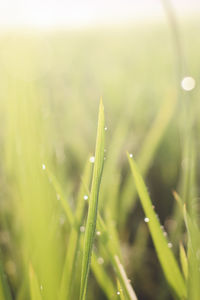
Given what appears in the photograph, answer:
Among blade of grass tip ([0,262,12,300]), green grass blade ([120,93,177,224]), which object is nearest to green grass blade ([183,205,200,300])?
blade of grass tip ([0,262,12,300])

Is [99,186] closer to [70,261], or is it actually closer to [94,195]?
[94,195]

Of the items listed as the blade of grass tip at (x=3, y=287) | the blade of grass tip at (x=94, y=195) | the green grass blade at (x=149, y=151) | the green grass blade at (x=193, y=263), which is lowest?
the green grass blade at (x=193, y=263)

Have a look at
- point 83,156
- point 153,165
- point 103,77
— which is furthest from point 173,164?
point 103,77

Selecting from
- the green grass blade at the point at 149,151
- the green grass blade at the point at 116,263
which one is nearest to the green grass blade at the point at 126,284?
the green grass blade at the point at 116,263

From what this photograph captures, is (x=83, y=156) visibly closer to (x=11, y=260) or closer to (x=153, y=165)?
(x=153, y=165)

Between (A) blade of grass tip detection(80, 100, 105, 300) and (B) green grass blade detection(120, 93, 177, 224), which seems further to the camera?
(B) green grass blade detection(120, 93, 177, 224)

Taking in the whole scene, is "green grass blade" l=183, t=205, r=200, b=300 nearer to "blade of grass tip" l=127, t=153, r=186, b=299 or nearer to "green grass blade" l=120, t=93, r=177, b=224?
"blade of grass tip" l=127, t=153, r=186, b=299

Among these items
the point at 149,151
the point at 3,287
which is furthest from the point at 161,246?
the point at 149,151

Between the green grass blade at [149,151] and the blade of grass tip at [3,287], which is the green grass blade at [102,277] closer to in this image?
the blade of grass tip at [3,287]
